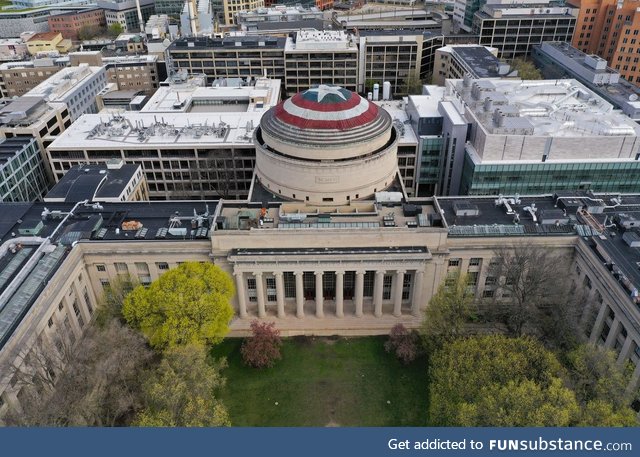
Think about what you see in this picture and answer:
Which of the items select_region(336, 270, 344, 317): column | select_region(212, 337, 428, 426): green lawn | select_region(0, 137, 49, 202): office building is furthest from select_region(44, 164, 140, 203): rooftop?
select_region(336, 270, 344, 317): column

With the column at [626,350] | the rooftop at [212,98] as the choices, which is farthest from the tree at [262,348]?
the rooftop at [212,98]

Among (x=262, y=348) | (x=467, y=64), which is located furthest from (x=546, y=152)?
(x=467, y=64)

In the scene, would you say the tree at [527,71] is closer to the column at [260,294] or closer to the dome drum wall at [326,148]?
the dome drum wall at [326,148]

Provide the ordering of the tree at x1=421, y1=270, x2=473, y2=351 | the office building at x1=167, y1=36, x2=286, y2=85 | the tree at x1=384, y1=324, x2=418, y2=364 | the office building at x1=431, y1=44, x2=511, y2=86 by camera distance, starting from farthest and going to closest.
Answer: the office building at x1=167, y1=36, x2=286, y2=85 → the office building at x1=431, y1=44, x2=511, y2=86 → the tree at x1=384, y1=324, x2=418, y2=364 → the tree at x1=421, y1=270, x2=473, y2=351

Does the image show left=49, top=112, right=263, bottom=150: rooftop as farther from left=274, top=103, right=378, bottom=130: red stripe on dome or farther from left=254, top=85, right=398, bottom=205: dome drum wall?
left=274, top=103, right=378, bottom=130: red stripe on dome

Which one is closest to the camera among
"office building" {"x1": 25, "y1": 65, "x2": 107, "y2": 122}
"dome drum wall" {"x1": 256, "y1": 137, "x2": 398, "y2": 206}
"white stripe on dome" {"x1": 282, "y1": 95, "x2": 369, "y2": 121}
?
"dome drum wall" {"x1": 256, "y1": 137, "x2": 398, "y2": 206}

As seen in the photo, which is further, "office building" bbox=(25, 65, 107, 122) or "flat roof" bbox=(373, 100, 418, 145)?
"office building" bbox=(25, 65, 107, 122)

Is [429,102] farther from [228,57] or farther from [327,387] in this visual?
[228,57]
